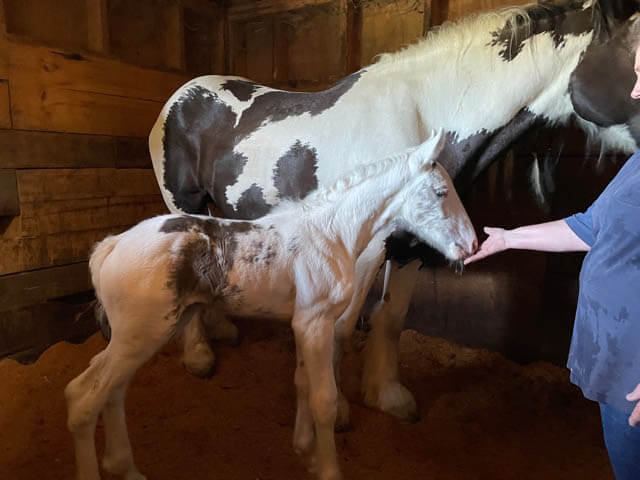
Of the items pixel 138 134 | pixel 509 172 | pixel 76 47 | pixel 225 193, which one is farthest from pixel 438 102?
pixel 76 47

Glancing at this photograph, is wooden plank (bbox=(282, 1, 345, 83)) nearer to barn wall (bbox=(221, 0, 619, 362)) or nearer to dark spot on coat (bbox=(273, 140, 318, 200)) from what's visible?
barn wall (bbox=(221, 0, 619, 362))

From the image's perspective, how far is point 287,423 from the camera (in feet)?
6.56

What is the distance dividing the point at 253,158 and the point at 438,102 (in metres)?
0.83

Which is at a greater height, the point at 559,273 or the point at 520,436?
the point at 559,273

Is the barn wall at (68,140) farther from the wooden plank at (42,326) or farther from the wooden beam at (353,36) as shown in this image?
the wooden beam at (353,36)

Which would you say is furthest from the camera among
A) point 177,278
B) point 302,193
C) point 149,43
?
point 149,43

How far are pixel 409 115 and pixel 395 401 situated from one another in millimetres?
1310

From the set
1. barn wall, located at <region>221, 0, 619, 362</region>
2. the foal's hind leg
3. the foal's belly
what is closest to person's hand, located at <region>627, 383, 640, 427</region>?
the foal's belly

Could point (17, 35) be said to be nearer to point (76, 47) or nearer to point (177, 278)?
point (76, 47)

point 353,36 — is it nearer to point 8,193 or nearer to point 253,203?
point 253,203

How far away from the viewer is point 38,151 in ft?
7.31

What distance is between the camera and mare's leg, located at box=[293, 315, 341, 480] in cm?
138

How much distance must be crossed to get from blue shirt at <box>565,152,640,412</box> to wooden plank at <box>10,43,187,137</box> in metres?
2.47

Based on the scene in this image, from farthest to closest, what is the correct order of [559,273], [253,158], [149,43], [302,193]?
[149,43]
[559,273]
[253,158]
[302,193]
